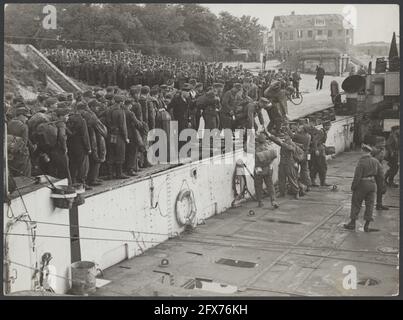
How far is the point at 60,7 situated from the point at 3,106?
2569 mm

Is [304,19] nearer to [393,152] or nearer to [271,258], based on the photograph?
[271,258]

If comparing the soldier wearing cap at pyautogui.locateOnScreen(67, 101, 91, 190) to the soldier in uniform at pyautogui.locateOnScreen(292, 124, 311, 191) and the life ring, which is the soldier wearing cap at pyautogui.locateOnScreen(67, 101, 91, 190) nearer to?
the life ring

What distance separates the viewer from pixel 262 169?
43.2 feet

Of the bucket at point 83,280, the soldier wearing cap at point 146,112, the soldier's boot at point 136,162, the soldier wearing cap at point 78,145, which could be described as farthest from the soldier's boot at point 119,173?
the bucket at point 83,280

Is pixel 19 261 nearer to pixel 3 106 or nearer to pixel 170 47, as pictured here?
pixel 3 106

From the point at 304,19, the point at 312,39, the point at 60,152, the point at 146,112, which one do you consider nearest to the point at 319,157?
the point at 312,39

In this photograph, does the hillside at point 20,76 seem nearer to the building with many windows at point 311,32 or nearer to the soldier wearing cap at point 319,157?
the building with many windows at point 311,32

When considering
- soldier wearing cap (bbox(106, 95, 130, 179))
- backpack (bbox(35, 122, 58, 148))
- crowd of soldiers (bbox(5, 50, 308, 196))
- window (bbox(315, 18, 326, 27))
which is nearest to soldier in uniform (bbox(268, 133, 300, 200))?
crowd of soldiers (bbox(5, 50, 308, 196))

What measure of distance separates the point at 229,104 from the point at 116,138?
4.08 meters

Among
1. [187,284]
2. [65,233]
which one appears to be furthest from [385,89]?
[65,233]

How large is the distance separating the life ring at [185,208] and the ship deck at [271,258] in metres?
0.28

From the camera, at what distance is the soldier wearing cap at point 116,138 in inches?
425

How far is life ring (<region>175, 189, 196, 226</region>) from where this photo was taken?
1183cm

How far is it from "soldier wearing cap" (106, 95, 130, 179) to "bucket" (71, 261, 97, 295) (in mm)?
2212
